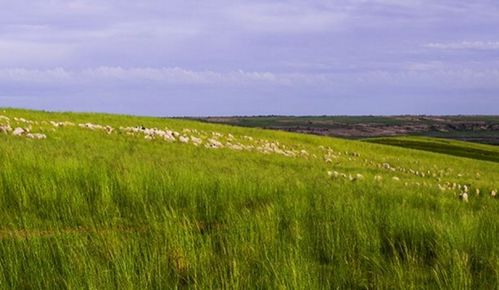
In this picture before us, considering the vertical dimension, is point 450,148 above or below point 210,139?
below

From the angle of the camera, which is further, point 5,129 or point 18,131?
point 5,129

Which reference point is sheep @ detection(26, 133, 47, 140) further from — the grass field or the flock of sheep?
the grass field

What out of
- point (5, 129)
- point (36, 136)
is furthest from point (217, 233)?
point (5, 129)

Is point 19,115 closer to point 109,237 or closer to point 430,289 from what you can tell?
point 109,237

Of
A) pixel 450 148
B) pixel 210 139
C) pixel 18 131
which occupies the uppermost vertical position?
pixel 18 131

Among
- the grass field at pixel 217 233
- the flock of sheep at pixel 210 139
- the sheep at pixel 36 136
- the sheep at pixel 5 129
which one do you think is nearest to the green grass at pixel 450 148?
the flock of sheep at pixel 210 139

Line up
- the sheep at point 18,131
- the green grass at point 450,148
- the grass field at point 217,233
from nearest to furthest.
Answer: the grass field at point 217,233, the sheep at point 18,131, the green grass at point 450,148

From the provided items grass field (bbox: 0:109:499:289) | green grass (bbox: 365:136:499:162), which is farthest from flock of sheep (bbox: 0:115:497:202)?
green grass (bbox: 365:136:499:162)

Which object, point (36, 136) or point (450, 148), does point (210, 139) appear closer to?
point (36, 136)

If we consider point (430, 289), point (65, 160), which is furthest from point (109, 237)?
point (65, 160)

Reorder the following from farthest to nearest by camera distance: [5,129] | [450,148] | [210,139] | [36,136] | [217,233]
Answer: [450,148]
[210,139]
[5,129]
[36,136]
[217,233]

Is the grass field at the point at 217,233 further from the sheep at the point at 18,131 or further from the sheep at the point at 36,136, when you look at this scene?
the sheep at the point at 18,131

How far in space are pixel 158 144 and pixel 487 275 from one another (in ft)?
60.3

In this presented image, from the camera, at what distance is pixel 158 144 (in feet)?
78.9
